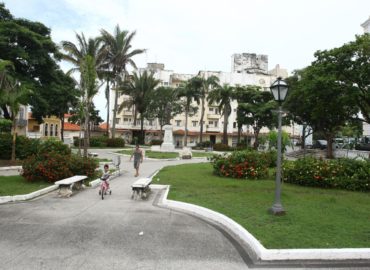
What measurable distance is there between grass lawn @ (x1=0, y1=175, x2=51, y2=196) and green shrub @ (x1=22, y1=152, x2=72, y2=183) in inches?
12.3

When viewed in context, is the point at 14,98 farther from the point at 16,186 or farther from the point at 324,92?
the point at 324,92

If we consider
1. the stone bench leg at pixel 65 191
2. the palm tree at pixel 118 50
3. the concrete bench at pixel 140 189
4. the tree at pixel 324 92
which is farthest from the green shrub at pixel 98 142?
the concrete bench at pixel 140 189

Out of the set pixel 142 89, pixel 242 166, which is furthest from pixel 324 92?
pixel 142 89

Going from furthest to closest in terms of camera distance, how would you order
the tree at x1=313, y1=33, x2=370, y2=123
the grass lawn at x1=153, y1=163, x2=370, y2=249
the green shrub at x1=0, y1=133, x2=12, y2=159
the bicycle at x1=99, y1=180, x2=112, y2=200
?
the tree at x1=313, y1=33, x2=370, y2=123
the green shrub at x1=0, y1=133, x2=12, y2=159
the bicycle at x1=99, y1=180, x2=112, y2=200
the grass lawn at x1=153, y1=163, x2=370, y2=249

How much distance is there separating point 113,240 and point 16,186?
756 centimetres

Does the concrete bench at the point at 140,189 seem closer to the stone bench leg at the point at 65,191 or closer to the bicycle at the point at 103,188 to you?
the bicycle at the point at 103,188

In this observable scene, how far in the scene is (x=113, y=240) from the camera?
22.1ft

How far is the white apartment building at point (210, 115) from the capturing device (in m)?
71.9

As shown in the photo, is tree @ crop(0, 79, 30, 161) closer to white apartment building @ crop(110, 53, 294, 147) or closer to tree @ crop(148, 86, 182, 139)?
tree @ crop(148, 86, 182, 139)

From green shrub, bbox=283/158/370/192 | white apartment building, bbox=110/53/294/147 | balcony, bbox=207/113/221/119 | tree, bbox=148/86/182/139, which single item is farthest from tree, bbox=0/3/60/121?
balcony, bbox=207/113/221/119

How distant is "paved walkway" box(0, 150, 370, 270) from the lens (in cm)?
563

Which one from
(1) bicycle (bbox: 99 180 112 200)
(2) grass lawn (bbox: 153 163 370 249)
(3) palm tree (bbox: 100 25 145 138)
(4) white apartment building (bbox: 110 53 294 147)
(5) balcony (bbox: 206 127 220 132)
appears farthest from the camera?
(5) balcony (bbox: 206 127 220 132)

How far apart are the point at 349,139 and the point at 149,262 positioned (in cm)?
5168

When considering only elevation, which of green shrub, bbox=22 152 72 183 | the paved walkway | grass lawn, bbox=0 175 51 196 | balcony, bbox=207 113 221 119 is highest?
balcony, bbox=207 113 221 119
